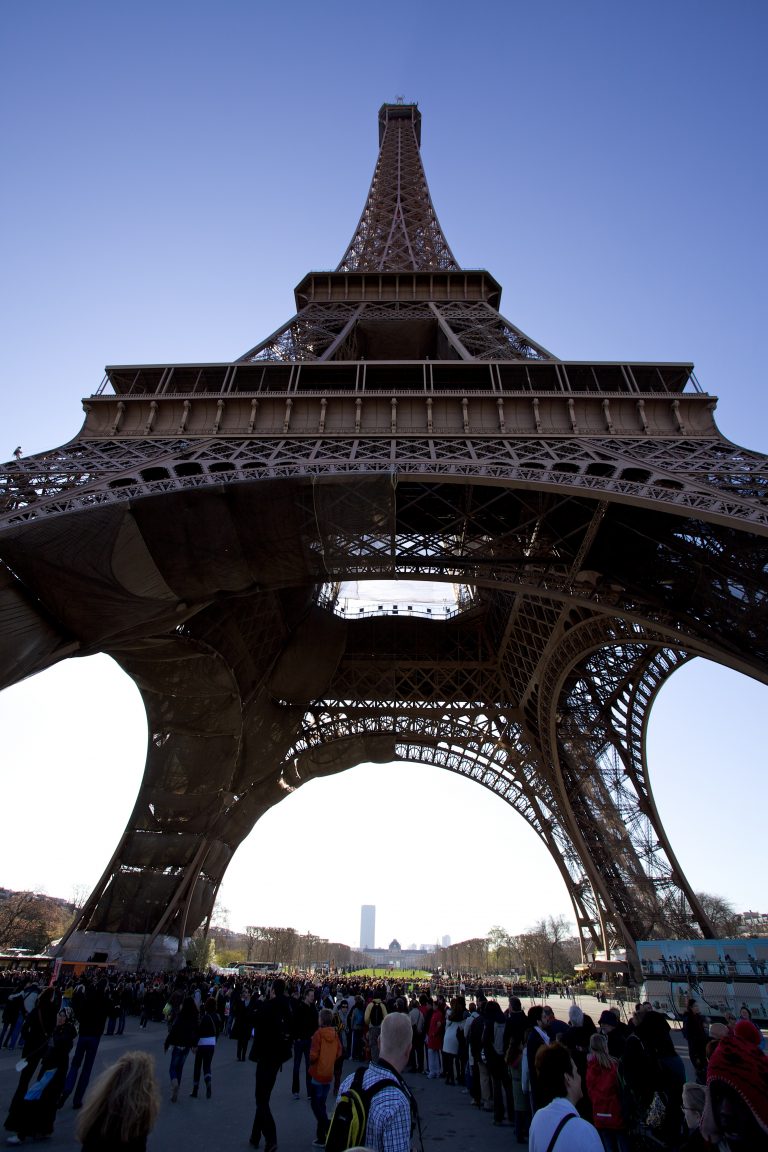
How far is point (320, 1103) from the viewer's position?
20.8ft

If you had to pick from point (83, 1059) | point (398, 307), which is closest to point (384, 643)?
point (398, 307)

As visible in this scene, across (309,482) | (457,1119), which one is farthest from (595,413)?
(457,1119)

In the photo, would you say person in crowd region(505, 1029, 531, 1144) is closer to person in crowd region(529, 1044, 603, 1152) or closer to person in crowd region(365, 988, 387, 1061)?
person in crowd region(365, 988, 387, 1061)

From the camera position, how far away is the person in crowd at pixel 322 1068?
6.29m

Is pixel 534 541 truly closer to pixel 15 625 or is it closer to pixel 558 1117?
pixel 15 625

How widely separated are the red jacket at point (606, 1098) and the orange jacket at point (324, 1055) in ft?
8.59

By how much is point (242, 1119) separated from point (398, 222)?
130 ft

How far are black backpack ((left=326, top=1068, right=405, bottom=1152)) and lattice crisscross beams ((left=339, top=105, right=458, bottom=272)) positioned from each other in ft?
100

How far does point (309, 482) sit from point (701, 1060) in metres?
12.0

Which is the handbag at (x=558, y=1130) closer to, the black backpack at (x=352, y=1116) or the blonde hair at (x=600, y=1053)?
the black backpack at (x=352, y=1116)

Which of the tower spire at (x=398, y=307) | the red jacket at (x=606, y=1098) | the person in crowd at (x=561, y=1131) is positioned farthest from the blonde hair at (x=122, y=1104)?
the tower spire at (x=398, y=307)

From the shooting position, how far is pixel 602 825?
3019 centimetres

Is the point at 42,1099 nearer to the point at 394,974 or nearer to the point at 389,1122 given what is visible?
the point at 389,1122

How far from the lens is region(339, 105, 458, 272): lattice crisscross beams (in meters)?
33.5
